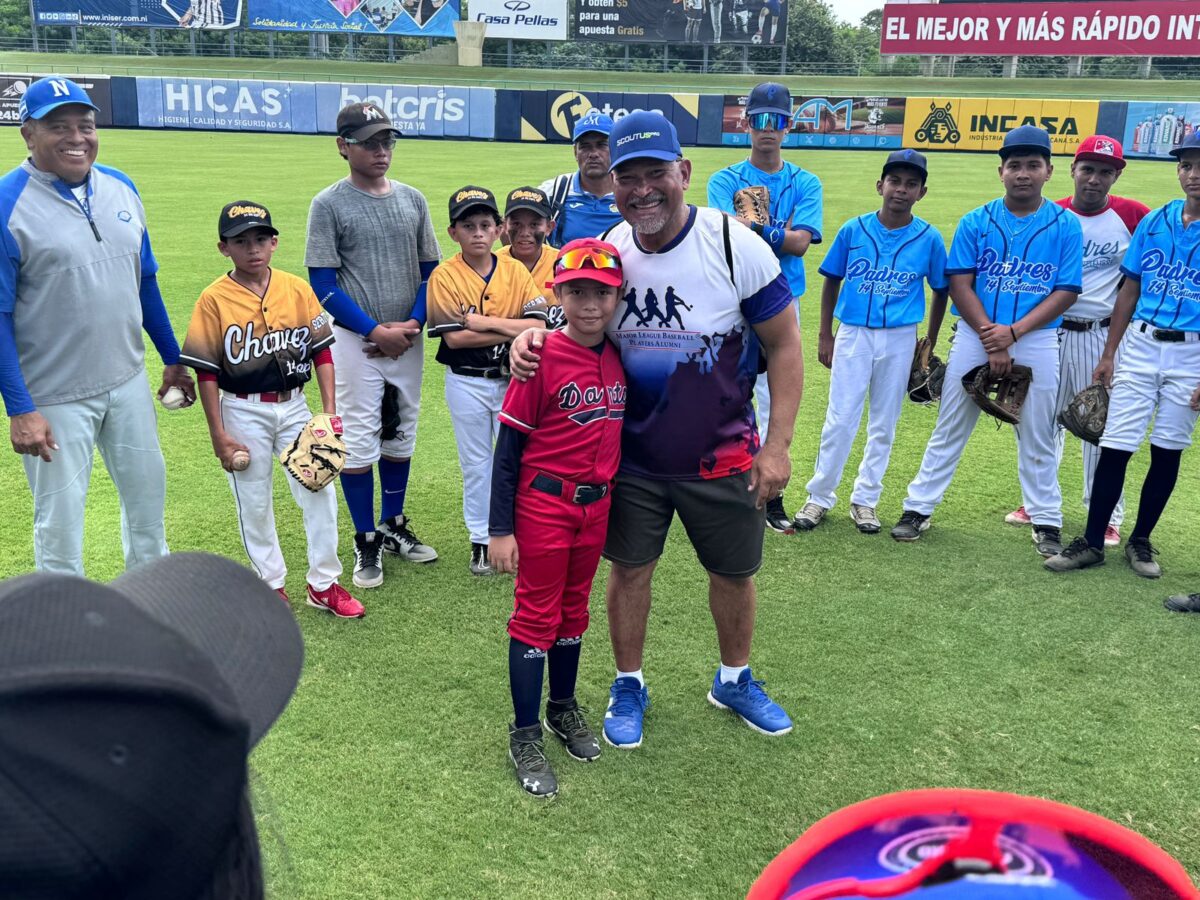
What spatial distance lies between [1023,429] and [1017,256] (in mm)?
1030

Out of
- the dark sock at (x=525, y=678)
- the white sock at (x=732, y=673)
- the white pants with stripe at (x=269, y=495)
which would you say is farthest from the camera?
the white pants with stripe at (x=269, y=495)

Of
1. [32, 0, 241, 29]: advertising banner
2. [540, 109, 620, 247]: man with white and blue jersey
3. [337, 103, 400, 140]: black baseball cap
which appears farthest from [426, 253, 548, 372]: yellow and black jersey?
[32, 0, 241, 29]: advertising banner

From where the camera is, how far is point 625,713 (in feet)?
13.3

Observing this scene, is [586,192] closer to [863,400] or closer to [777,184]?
[777,184]

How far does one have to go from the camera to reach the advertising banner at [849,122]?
113ft

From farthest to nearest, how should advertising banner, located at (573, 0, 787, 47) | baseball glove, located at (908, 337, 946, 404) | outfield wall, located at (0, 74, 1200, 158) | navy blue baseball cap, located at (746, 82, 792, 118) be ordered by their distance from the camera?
advertising banner, located at (573, 0, 787, 47) < outfield wall, located at (0, 74, 1200, 158) < baseball glove, located at (908, 337, 946, 404) < navy blue baseball cap, located at (746, 82, 792, 118)

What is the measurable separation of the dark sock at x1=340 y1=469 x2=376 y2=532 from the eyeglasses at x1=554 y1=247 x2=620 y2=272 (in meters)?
2.36

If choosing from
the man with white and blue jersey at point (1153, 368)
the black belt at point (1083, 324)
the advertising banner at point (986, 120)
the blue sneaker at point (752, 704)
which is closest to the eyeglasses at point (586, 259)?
the blue sneaker at point (752, 704)

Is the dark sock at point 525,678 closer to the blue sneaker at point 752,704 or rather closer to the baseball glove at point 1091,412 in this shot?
the blue sneaker at point 752,704

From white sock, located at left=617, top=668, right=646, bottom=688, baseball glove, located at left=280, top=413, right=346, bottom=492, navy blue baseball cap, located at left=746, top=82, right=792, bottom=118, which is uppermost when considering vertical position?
navy blue baseball cap, located at left=746, top=82, right=792, bottom=118

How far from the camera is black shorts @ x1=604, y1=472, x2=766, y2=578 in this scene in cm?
388

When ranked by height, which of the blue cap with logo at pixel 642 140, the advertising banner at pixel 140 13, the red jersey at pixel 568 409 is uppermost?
the advertising banner at pixel 140 13

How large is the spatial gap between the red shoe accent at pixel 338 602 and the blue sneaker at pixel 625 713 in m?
1.45

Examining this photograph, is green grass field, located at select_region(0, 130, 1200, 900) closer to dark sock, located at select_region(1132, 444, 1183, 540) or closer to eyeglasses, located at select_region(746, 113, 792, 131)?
dark sock, located at select_region(1132, 444, 1183, 540)
